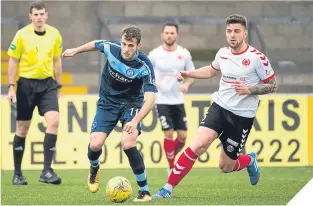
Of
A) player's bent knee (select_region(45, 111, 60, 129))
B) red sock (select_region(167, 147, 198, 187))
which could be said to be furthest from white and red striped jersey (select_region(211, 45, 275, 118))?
player's bent knee (select_region(45, 111, 60, 129))

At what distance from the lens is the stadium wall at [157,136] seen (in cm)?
1609

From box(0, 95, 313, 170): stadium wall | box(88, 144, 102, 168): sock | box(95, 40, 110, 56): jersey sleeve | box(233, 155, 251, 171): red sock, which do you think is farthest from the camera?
box(0, 95, 313, 170): stadium wall

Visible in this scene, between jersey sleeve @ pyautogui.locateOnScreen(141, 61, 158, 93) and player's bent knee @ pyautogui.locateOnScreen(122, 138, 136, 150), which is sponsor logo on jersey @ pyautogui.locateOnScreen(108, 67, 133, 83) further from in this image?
player's bent knee @ pyautogui.locateOnScreen(122, 138, 136, 150)

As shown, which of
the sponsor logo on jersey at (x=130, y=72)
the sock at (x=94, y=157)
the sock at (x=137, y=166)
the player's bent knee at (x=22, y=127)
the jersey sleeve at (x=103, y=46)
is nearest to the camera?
the sock at (x=137, y=166)

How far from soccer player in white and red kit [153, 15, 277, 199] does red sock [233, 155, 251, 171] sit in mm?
608

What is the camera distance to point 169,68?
1474 centimetres

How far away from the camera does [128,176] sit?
14531 millimetres

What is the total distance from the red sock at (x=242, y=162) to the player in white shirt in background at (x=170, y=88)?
3.30 m

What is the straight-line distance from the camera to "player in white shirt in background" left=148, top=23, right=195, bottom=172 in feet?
48.2

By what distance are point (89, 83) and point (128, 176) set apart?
5.39 metres

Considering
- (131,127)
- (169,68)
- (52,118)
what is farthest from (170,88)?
(131,127)

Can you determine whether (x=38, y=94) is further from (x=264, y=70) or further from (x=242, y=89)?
(x=264, y=70)

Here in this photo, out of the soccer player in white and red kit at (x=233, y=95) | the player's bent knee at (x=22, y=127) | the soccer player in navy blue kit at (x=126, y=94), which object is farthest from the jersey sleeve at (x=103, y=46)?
the player's bent knee at (x=22, y=127)

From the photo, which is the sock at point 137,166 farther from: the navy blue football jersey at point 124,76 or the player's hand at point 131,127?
the navy blue football jersey at point 124,76
